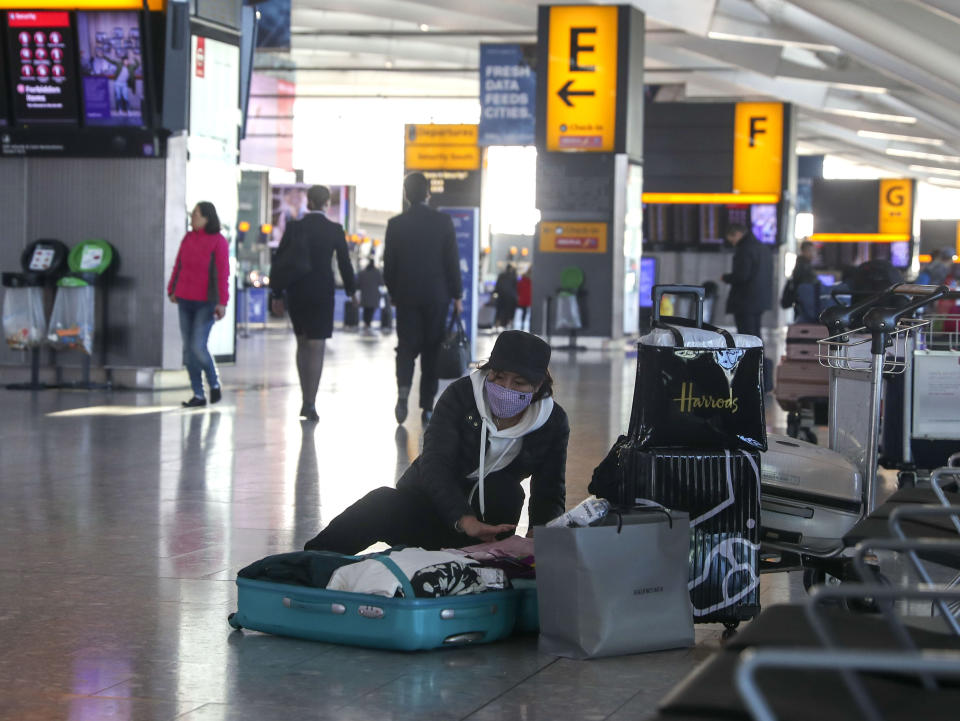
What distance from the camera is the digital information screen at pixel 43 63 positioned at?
1227 centimetres

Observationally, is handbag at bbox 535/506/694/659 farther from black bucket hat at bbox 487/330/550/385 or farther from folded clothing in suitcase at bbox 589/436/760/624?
black bucket hat at bbox 487/330/550/385

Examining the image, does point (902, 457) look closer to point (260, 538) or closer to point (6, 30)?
point (260, 538)

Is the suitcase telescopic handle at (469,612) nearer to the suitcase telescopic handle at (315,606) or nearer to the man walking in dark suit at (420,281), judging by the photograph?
the suitcase telescopic handle at (315,606)

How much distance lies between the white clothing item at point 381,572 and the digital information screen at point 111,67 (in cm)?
895

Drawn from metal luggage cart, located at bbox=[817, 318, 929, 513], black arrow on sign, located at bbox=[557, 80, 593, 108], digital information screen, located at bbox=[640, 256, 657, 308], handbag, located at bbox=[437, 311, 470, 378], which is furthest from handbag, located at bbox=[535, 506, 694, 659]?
digital information screen, located at bbox=[640, 256, 657, 308]

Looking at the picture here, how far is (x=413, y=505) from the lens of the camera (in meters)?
4.62

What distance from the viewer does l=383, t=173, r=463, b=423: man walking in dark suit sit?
32.7 ft

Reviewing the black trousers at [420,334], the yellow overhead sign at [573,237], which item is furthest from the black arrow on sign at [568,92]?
the black trousers at [420,334]

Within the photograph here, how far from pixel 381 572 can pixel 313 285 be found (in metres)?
6.29

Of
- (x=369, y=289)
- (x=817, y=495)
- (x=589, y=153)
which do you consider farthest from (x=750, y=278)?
(x=369, y=289)

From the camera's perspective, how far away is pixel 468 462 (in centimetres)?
457

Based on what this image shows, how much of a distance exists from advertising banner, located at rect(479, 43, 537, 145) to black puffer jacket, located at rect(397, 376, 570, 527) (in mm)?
20087

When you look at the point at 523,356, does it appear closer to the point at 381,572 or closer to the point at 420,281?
the point at 381,572

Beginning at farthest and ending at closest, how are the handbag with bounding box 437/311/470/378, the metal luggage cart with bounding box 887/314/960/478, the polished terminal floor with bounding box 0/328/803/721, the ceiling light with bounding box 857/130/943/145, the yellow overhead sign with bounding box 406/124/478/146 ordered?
the ceiling light with bounding box 857/130/943/145 → the yellow overhead sign with bounding box 406/124/478/146 → the handbag with bounding box 437/311/470/378 → the metal luggage cart with bounding box 887/314/960/478 → the polished terminal floor with bounding box 0/328/803/721
